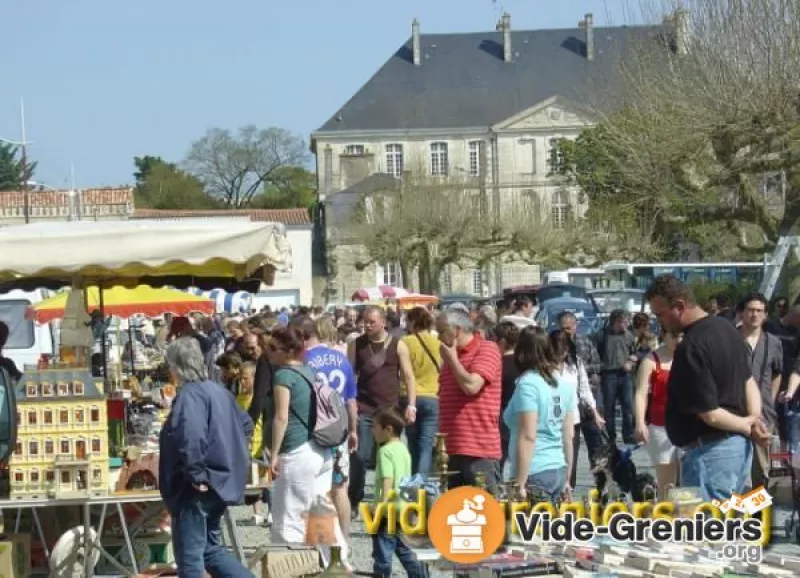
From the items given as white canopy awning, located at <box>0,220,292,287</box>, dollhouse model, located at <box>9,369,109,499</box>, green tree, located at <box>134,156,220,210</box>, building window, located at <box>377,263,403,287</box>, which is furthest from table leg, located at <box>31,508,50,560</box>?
green tree, located at <box>134,156,220,210</box>

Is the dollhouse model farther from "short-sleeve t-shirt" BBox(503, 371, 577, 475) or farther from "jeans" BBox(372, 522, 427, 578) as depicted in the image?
"short-sleeve t-shirt" BBox(503, 371, 577, 475)

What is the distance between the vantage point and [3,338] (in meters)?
12.1

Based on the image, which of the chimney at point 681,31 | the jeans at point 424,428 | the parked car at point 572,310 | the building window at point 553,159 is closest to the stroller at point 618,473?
the jeans at point 424,428

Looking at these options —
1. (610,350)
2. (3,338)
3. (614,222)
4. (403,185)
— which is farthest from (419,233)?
(3,338)

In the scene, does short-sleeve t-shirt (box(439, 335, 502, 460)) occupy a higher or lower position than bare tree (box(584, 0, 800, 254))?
lower

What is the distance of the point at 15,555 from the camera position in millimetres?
9828

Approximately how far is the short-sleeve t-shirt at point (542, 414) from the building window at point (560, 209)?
2600 inches

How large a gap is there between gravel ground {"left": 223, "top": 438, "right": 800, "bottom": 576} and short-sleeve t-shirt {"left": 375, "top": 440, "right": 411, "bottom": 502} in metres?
0.78

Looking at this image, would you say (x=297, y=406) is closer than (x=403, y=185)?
Yes

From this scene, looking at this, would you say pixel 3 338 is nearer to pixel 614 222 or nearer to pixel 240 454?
pixel 240 454

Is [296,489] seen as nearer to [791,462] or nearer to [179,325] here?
[791,462]

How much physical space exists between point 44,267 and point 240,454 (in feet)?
7.92

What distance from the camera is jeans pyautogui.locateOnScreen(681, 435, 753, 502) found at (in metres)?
8.03

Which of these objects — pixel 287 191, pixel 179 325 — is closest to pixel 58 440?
pixel 179 325
